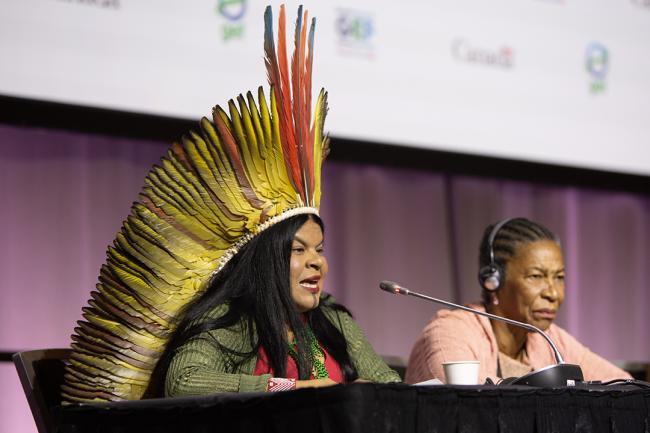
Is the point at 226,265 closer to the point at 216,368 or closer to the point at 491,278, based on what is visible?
the point at 216,368

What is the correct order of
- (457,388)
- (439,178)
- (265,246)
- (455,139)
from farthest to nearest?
1. (439,178)
2. (455,139)
3. (265,246)
4. (457,388)

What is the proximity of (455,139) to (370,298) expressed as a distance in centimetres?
70

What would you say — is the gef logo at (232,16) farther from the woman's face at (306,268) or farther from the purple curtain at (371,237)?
the woman's face at (306,268)

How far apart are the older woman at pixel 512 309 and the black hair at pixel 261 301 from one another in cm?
65

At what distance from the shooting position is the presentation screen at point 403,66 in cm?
300

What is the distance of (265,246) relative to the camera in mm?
2211

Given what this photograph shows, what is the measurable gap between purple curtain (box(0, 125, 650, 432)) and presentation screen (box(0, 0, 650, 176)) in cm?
36

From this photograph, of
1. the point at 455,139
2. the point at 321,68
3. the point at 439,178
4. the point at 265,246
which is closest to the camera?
the point at 265,246

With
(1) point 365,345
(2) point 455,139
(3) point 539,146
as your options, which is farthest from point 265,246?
(3) point 539,146

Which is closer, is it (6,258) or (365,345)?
(365,345)

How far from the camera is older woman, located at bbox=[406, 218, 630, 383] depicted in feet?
9.07

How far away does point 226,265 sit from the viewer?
2.23 meters

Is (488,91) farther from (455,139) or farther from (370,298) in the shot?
(370,298)

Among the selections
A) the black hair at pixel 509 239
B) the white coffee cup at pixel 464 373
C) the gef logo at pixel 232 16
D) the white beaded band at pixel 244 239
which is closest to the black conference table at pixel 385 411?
the white coffee cup at pixel 464 373
